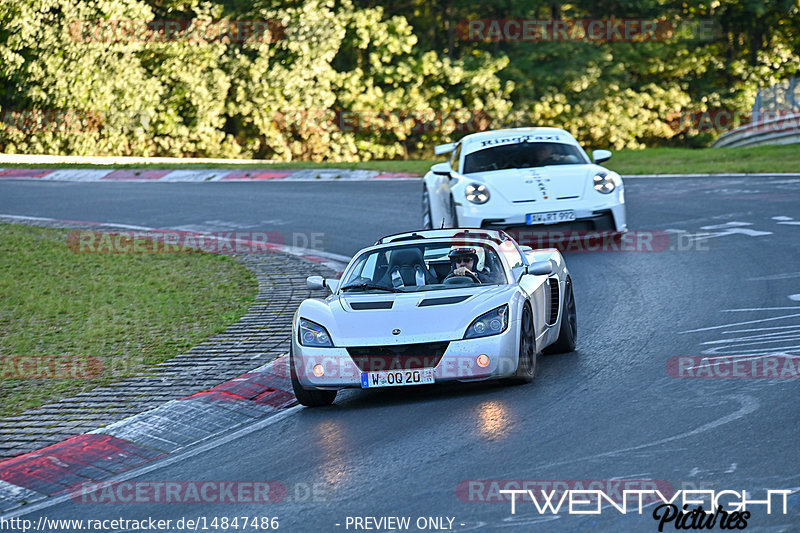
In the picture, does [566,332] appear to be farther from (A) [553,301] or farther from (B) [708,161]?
(B) [708,161]

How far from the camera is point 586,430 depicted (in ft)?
22.9

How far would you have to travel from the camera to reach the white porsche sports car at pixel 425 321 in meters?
8.07

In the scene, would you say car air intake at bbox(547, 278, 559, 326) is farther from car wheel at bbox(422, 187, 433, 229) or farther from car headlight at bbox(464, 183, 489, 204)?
car wheel at bbox(422, 187, 433, 229)

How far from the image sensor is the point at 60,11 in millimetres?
38812

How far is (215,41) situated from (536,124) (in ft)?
38.3

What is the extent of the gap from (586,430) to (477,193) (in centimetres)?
793

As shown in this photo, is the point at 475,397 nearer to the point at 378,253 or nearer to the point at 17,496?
the point at 378,253

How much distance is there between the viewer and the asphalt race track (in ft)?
19.0

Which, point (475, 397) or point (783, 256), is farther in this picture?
point (783, 256)

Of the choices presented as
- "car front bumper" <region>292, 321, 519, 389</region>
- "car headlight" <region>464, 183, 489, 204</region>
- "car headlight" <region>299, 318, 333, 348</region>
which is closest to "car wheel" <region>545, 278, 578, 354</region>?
"car front bumper" <region>292, 321, 519, 389</region>

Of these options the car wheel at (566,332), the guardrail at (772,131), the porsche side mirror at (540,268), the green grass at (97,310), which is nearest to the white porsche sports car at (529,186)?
the green grass at (97,310)

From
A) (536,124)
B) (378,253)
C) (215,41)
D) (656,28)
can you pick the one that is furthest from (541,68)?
(378,253)

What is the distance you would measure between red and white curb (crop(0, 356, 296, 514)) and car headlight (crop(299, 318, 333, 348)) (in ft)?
1.83

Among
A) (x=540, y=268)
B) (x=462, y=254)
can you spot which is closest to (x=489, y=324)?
(x=540, y=268)
